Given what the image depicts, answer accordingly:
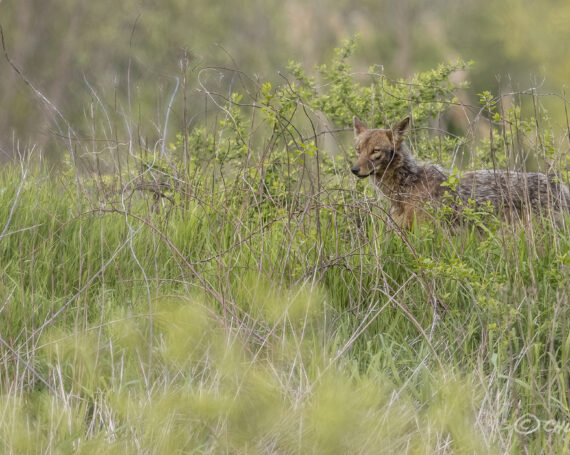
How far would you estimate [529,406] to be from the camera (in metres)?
3.57

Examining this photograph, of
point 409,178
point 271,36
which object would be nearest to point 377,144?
point 409,178

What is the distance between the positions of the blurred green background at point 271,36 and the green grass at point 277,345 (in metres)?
13.6

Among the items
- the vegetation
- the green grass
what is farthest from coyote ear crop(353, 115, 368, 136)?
the green grass

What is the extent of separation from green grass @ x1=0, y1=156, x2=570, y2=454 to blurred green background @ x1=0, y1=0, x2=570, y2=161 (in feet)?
44.7

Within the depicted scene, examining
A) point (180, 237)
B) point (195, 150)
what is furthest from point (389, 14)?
point (180, 237)

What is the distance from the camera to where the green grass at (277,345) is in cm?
287

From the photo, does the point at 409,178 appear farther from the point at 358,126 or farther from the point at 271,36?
the point at 271,36

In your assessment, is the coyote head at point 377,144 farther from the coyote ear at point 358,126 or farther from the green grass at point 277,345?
the green grass at point 277,345

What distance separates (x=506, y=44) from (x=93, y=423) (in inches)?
1051

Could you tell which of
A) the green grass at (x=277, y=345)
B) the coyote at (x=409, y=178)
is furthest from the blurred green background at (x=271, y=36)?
the green grass at (x=277, y=345)

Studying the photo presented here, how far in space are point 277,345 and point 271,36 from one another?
88.9 ft

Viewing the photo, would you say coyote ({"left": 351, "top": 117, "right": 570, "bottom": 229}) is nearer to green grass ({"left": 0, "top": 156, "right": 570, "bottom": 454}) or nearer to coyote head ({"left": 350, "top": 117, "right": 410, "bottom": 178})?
coyote head ({"left": 350, "top": 117, "right": 410, "bottom": 178})

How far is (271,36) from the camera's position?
29656mm

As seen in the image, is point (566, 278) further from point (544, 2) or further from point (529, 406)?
point (544, 2)
